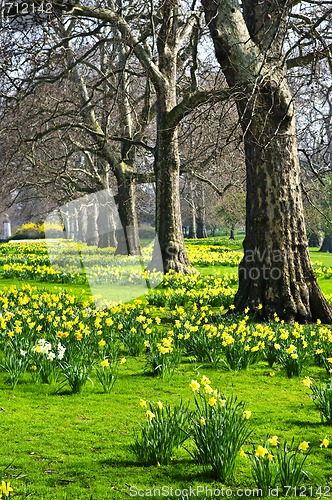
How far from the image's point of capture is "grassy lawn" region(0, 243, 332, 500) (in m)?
3.06

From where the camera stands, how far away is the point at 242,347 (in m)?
5.61

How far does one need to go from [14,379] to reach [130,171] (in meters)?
14.1

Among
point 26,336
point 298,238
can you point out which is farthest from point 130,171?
point 26,336

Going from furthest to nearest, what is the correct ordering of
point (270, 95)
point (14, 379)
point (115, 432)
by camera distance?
point (270, 95), point (14, 379), point (115, 432)

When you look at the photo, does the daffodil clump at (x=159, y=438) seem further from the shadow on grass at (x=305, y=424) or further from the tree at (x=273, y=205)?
the tree at (x=273, y=205)

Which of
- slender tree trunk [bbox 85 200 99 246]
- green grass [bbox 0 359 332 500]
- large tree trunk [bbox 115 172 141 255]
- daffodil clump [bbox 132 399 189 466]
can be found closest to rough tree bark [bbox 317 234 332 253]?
slender tree trunk [bbox 85 200 99 246]

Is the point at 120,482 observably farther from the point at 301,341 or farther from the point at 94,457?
the point at 301,341

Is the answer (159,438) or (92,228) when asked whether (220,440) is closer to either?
(159,438)

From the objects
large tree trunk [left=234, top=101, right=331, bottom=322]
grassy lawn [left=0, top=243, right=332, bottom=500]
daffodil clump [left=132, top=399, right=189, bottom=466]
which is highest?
large tree trunk [left=234, top=101, right=331, bottom=322]

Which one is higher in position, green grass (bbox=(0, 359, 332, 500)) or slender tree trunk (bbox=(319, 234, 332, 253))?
slender tree trunk (bbox=(319, 234, 332, 253))

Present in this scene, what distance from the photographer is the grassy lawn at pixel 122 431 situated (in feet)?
10.0

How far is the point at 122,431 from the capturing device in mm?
3906

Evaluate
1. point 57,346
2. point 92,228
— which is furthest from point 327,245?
point 57,346

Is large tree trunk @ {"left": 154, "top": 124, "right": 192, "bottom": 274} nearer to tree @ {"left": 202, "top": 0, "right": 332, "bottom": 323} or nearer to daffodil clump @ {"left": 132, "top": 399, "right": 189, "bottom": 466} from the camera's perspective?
tree @ {"left": 202, "top": 0, "right": 332, "bottom": 323}
